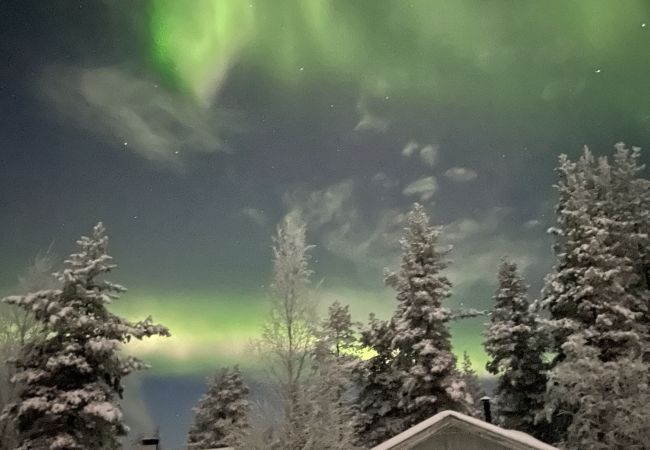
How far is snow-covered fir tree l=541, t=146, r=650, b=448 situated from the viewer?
25.0 m

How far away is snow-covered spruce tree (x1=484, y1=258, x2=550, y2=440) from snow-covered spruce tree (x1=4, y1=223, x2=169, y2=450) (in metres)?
17.2

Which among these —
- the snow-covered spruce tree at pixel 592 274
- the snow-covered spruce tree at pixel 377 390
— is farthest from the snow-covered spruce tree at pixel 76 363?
the snow-covered spruce tree at pixel 592 274

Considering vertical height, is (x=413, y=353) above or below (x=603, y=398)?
above

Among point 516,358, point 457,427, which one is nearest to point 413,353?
point 516,358

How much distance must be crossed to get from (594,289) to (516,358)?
632 centimetres

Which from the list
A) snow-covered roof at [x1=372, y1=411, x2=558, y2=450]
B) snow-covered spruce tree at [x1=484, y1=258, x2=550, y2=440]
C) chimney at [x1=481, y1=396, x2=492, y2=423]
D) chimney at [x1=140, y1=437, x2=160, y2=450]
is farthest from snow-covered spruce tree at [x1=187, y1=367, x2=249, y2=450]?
snow-covered roof at [x1=372, y1=411, x2=558, y2=450]

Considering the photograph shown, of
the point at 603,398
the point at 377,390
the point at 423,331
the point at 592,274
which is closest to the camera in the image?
the point at 603,398

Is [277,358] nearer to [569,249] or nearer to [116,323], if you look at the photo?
[116,323]

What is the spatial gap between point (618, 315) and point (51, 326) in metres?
21.6

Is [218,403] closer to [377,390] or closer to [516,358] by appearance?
[377,390]

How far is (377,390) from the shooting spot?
3191 cm

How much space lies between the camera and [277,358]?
19469 millimetres

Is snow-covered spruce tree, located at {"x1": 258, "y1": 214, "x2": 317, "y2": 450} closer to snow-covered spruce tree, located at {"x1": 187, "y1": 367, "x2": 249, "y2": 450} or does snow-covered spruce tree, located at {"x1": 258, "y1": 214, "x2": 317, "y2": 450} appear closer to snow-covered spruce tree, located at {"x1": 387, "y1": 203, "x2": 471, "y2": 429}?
snow-covered spruce tree, located at {"x1": 387, "y1": 203, "x2": 471, "y2": 429}

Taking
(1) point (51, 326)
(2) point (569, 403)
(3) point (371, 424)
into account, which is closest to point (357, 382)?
(3) point (371, 424)
